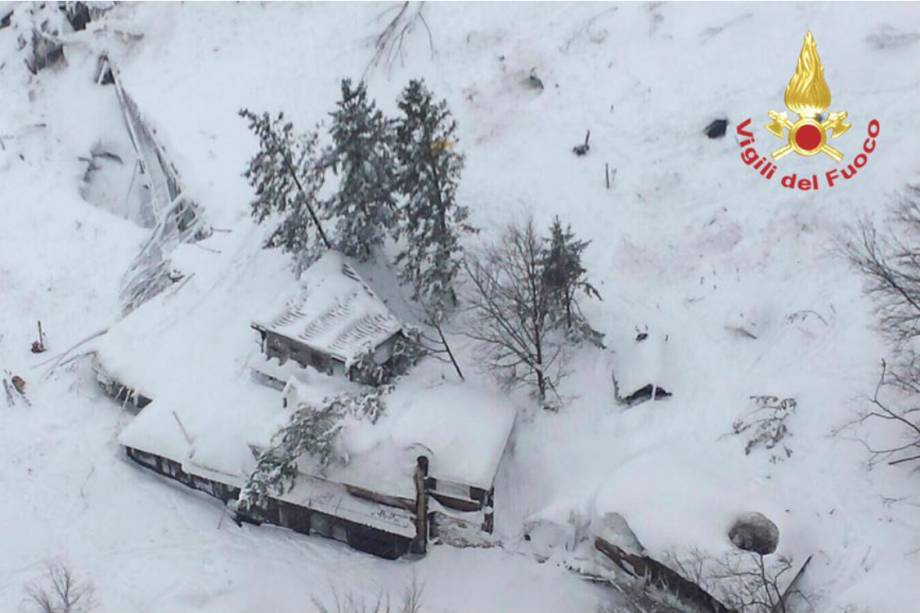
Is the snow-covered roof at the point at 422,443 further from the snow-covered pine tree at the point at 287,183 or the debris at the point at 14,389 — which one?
the debris at the point at 14,389

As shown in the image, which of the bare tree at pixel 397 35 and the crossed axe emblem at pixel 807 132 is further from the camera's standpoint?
the bare tree at pixel 397 35

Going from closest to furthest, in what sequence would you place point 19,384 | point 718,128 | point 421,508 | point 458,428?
point 421,508 < point 458,428 < point 19,384 < point 718,128

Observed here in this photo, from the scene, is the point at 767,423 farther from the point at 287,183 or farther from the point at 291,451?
the point at 287,183

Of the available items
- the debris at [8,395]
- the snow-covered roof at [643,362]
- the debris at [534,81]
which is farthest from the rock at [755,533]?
the debris at [8,395]

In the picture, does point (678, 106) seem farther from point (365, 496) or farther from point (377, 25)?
point (365, 496)

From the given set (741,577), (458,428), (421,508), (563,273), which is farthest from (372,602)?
(563,273)

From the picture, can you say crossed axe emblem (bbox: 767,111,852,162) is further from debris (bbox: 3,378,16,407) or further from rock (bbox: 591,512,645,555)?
debris (bbox: 3,378,16,407)

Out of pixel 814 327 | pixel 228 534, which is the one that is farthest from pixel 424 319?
pixel 814 327
